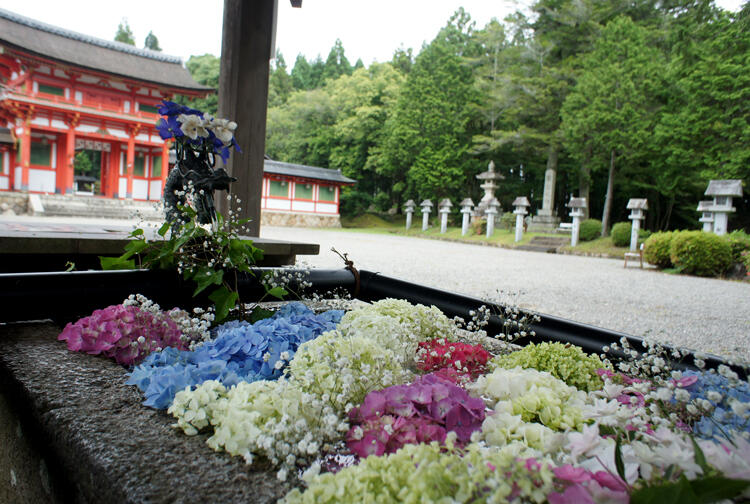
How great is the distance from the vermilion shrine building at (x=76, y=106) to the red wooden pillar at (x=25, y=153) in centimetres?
3

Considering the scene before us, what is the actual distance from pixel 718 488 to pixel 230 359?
119 cm

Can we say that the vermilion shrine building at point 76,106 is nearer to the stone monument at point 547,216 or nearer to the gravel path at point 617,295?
the gravel path at point 617,295

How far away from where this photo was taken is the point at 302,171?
2645 centimetres

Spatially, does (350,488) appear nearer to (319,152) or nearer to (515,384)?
(515,384)

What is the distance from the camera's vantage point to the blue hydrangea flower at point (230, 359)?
1.09 m

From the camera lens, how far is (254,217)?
11.2 ft

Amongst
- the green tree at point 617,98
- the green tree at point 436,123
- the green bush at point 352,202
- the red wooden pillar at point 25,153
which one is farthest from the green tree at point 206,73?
the green tree at point 617,98

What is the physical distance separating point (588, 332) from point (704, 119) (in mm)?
18127

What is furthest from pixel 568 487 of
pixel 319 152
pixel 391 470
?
pixel 319 152

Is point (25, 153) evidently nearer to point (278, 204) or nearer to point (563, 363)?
point (278, 204)

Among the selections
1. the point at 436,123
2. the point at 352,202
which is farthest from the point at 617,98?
the point at 352,202

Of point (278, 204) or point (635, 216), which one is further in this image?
point (278, 204)

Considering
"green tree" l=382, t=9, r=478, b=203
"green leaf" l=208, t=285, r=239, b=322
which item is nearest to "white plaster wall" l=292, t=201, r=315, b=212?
"green tree" l=382, t=9, r=478, b=203

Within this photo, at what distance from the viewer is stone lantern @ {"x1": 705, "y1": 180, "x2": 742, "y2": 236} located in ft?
42.9
